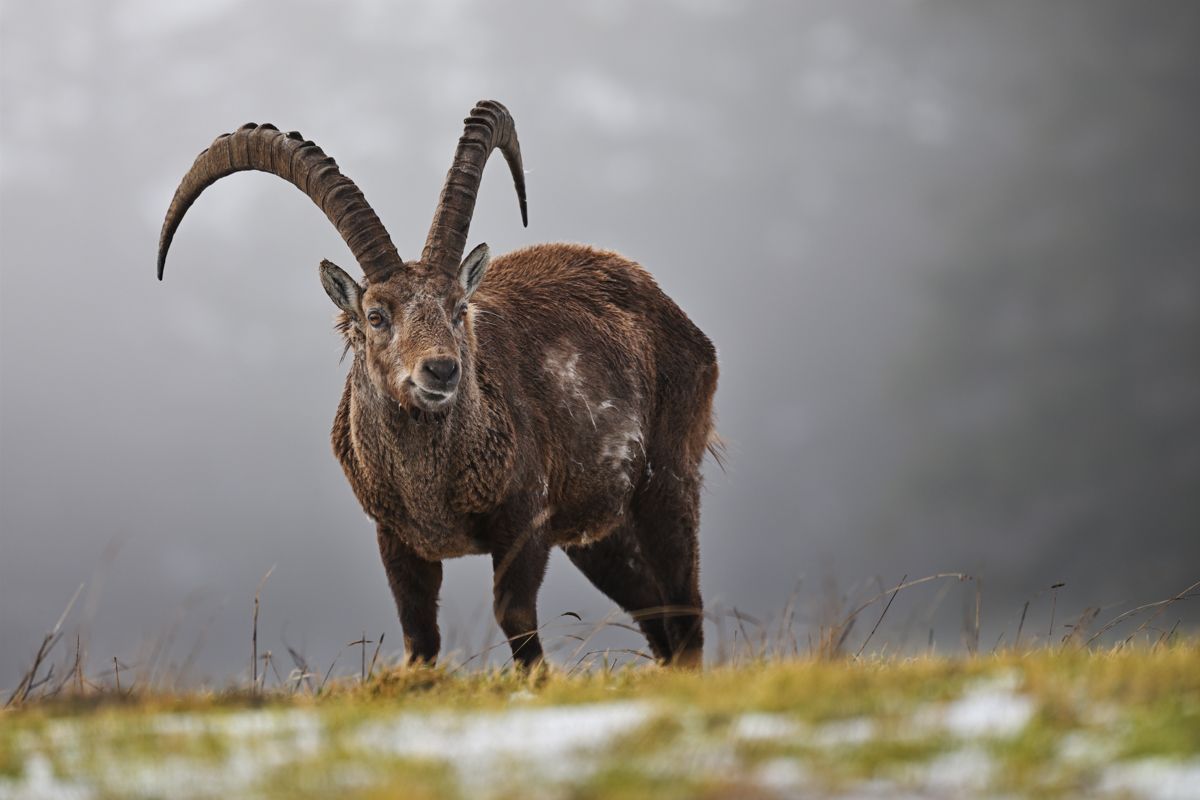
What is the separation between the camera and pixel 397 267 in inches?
309

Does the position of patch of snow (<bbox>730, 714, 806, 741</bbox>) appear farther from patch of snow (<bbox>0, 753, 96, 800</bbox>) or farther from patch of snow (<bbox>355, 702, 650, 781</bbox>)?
patch of snow (<bbox>0, 753, 96, 800</bbox>)

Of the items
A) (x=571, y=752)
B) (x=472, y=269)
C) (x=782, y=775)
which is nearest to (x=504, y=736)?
(x=571, y=752)

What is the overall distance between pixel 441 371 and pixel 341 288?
115 centimetres

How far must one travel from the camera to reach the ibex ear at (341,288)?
7840mm

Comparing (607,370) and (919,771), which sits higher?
(607,370)

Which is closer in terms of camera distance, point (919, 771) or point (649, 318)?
point (919, 771)

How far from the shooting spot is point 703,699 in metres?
3.84

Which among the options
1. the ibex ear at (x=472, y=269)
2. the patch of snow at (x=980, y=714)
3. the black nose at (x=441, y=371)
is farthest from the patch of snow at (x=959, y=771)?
the ibex ear at (x=472, y=269)

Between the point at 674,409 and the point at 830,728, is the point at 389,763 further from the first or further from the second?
the point at 674,409

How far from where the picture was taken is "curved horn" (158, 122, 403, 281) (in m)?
7.91

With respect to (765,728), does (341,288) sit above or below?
above

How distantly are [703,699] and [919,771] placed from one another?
2.83 feet

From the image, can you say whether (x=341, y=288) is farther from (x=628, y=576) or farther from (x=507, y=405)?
(x=628, y=576)

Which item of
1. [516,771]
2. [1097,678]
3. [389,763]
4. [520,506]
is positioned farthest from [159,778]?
[520,506]
